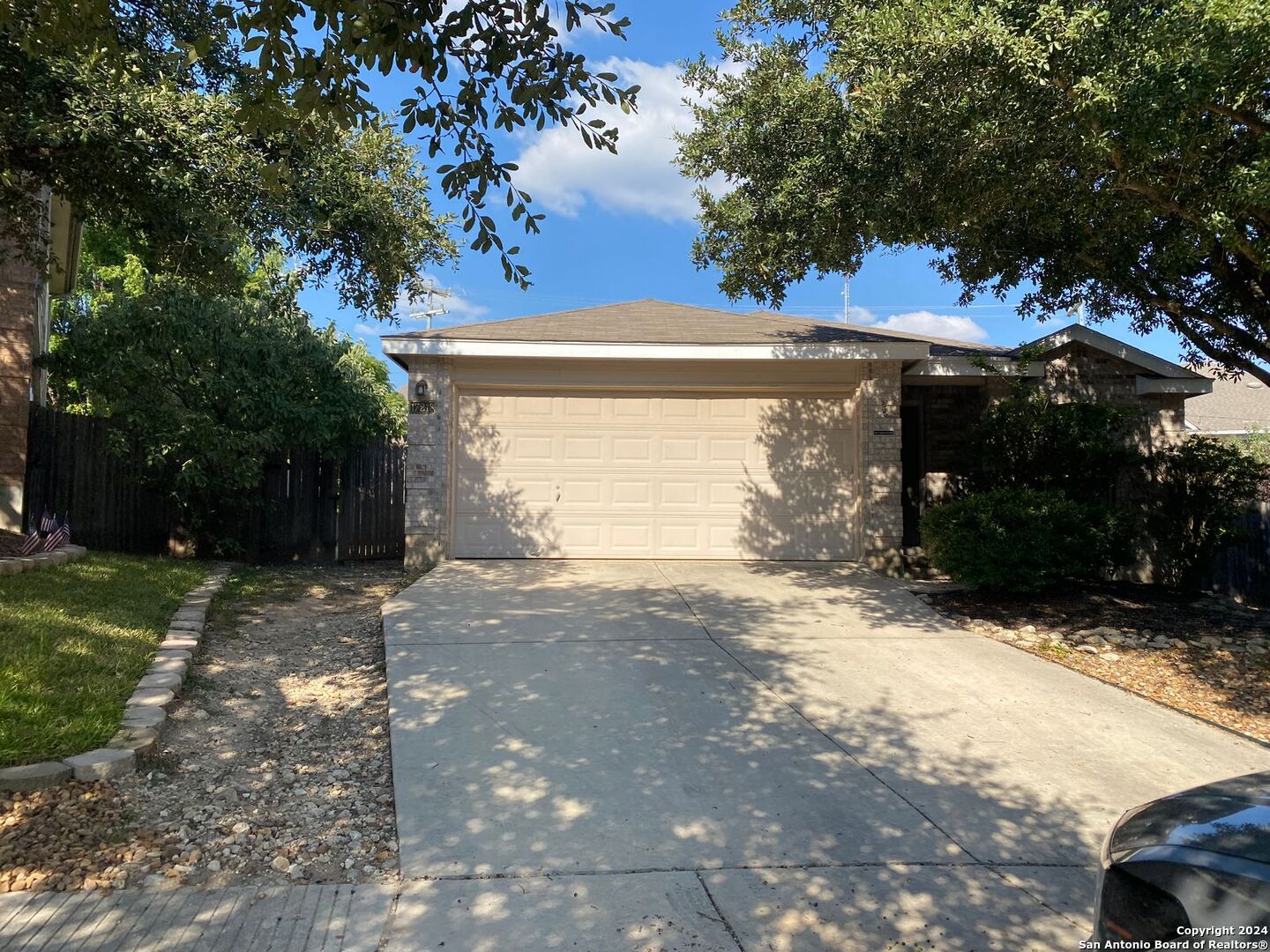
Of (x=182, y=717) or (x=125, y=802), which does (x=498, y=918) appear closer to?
(x=125, y=802)

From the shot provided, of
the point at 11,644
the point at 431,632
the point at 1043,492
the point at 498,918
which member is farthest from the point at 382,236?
the point at 1043,492

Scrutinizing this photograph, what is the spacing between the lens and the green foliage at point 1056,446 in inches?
360

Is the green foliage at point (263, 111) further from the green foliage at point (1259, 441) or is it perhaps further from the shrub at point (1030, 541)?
the green foliage at point (1259, 441)

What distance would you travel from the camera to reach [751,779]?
4.16 metres

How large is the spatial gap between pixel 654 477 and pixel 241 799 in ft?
24.3

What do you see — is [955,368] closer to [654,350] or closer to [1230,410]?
[654,350]

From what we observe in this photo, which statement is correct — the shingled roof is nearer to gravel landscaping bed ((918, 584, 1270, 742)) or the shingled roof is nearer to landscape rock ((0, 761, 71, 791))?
gravel landscaping bed ((918, 584, 1270, 742))

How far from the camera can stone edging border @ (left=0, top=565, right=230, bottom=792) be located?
371 cm

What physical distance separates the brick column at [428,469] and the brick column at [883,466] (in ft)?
17.5

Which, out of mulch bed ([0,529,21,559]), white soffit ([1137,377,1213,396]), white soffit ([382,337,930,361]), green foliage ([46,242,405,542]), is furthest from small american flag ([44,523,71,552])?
white soffit ([1137,377,1213,396])

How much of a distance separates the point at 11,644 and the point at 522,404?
653 cm

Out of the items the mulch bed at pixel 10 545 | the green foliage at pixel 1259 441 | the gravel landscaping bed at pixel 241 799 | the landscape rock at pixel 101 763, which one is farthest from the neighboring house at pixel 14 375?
the green foliage at pixel 1259 441

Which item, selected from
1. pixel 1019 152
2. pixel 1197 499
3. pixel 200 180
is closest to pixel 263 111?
pixel 200 180

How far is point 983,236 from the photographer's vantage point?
8.43 meters
